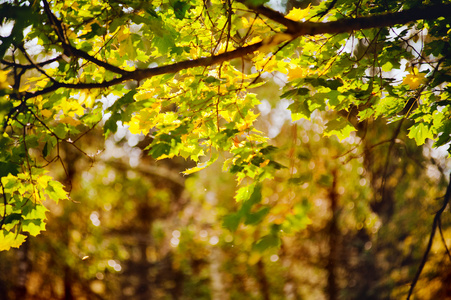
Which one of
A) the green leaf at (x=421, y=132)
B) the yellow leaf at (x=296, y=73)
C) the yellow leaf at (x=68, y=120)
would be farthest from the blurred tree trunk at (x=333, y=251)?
the yellow leaf at (x=68, y=120)

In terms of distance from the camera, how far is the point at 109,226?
1049cm

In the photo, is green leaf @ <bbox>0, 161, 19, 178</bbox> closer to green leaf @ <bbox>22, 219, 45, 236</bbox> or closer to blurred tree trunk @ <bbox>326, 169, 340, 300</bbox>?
green leaf @ <bbox>22, 219, 45, 236</bbox>

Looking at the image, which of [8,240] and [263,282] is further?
[263,282]

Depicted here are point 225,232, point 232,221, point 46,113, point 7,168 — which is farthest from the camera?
point 225,232

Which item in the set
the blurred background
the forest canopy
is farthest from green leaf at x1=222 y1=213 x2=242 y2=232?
the blurred background

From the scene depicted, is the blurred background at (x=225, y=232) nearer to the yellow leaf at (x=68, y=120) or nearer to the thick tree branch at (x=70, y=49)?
the yellow leaf at (x=68, y=120)

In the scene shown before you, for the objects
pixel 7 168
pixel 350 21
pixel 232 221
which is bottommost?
pixel 232 221

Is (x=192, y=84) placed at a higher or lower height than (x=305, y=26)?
higher

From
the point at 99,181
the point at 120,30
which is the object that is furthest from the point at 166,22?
the point at 99,181

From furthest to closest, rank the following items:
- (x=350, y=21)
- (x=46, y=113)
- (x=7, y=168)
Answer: (x=46, y=113) < (x=7, y=168) < (x=350, y=21)

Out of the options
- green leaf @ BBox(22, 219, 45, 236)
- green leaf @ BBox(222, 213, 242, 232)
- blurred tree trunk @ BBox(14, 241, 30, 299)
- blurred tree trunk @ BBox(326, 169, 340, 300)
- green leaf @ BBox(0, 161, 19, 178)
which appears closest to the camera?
green leaf @ BBox(222, 213, 242, 232)

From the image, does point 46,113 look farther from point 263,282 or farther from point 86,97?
point 263,282

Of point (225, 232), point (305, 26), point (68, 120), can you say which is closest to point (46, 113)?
point (68, 120)

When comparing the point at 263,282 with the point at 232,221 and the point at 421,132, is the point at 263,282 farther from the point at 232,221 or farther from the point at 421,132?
the point at 232,221
